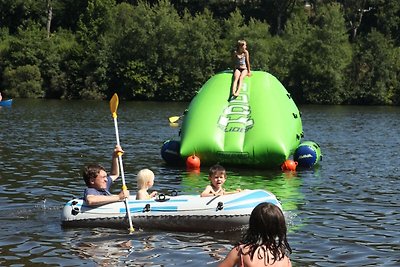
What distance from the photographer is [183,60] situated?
55.1 meters

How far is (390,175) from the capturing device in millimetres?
16312

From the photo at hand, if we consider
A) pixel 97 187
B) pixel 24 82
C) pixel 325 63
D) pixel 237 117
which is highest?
pixel 237 117

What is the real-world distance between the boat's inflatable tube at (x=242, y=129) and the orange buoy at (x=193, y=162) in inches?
5.7

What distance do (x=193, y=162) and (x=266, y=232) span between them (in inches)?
420

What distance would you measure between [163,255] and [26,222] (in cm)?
269

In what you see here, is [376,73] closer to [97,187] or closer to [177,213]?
[177,213]

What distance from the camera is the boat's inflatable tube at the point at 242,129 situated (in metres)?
15.8

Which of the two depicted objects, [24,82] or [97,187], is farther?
[24,82]

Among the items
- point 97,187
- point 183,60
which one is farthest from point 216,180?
point 183,60

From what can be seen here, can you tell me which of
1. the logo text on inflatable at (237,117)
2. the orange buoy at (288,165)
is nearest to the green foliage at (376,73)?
the logo text on inflatable at (237,117)

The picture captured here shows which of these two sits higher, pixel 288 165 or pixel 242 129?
pixel 242 129

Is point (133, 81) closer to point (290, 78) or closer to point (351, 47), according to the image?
point (290, 78)

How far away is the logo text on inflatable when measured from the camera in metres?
16.1

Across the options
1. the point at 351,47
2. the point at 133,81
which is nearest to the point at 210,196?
the point at 133,81
